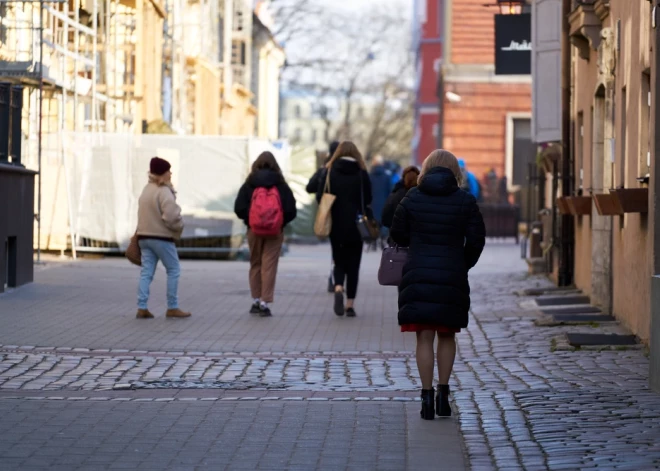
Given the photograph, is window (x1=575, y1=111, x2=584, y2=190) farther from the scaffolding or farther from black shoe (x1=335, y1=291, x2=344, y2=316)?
the scaffolding

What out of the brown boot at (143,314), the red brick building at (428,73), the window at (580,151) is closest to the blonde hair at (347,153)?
the brown boot at (143,314)

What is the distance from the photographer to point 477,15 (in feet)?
158

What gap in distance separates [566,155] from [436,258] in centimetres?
1137

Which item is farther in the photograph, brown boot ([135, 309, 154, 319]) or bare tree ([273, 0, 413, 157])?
bare tree ([273, 0, 413, 157])

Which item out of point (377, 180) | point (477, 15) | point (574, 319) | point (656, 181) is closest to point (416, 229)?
point (656, 181)

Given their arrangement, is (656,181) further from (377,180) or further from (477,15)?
(477,15)

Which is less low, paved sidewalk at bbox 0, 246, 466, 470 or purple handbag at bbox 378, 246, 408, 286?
purple handbag at bbox 378, 246, 408, 286

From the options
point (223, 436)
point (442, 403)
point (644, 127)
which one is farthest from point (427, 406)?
point (644, 127)

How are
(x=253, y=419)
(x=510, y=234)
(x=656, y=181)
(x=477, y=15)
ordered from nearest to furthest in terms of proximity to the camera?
(x=253, y=419) → (x=656, y=181) → (x=510, y=234) → (x=477, y=15)

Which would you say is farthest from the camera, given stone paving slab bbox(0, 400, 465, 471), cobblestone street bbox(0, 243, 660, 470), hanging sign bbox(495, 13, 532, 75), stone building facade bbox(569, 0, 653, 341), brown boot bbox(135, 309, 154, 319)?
hanging sign bbox(495, 13, 532, 75)

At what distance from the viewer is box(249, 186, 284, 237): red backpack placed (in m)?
15.4

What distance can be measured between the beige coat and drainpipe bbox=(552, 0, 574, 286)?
20.7ft

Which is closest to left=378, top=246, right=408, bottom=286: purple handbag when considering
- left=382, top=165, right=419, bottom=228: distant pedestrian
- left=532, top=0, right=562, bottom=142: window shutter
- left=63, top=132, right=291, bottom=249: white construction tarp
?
left=382, top=165, right=419, bottom=228: distant pedestrian

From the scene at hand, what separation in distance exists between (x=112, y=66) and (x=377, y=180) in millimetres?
6723
